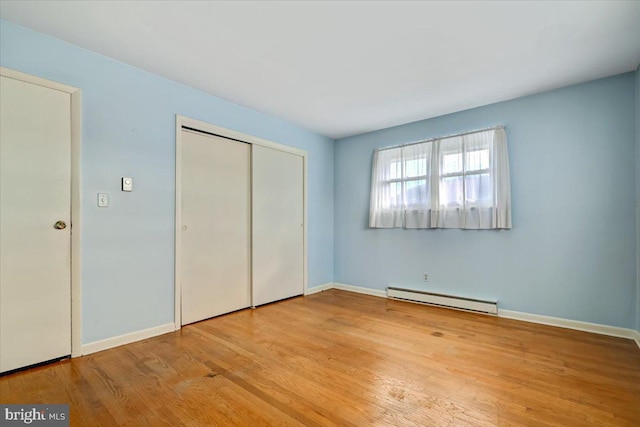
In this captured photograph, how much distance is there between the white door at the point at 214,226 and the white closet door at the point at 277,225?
12cm

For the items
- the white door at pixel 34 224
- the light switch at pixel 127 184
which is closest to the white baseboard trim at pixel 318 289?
the light switch at pixel 127 184

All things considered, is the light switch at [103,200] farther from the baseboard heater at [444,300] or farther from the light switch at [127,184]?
the baseboard heater at [444,300]

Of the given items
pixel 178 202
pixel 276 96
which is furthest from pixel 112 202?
pixel 276 96

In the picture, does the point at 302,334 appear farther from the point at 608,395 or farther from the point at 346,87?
the point at 346,87

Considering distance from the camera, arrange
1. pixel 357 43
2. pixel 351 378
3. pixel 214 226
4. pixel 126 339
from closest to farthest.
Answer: pixel 351 378 < pixel 357 43 < pixel 126 339 < pixel 214 226

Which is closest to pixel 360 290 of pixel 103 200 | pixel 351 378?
pixel 351 378

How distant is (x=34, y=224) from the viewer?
223 centimetres

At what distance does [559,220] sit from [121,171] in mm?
4263

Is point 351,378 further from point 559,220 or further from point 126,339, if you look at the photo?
point 559,220

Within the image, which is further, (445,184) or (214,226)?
(445,184)

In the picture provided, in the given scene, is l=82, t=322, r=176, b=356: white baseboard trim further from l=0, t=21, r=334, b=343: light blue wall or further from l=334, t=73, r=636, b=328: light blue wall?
l=334, t=73, r=636, b=328: light blue wall

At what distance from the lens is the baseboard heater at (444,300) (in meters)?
3.53

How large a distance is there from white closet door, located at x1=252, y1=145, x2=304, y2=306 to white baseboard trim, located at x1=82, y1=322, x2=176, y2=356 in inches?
44.4

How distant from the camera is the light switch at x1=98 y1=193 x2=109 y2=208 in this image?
2.54m
